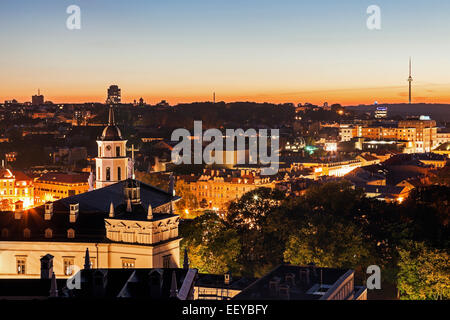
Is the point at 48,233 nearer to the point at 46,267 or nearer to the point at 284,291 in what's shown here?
the point at 46,267

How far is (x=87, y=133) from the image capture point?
141500 mm

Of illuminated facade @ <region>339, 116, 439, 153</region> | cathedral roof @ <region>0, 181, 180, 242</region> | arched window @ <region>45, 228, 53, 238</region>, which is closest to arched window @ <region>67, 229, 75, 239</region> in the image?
cathedral roof @ <region>0, 181, 180, 242</region>

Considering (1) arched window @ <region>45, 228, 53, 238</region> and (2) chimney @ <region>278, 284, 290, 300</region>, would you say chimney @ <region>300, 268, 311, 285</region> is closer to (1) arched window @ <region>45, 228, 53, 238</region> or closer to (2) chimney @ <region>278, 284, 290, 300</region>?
(2) chimney @ <region>278, 284, 290, 300</region>

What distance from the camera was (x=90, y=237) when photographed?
2870 cm

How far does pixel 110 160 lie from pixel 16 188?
149ft

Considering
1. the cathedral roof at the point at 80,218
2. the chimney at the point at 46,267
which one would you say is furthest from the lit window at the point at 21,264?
the chimney at the point at 46,267

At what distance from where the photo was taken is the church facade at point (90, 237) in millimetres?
27828

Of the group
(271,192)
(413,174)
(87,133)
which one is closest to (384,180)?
(413,174)

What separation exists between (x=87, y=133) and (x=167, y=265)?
4574 inches

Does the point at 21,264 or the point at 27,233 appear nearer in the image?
the point at 21,264

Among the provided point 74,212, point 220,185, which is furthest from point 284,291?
point 220,185

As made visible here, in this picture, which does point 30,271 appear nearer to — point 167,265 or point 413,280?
point 167,265

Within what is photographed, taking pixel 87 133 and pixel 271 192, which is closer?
pixel 271 192
